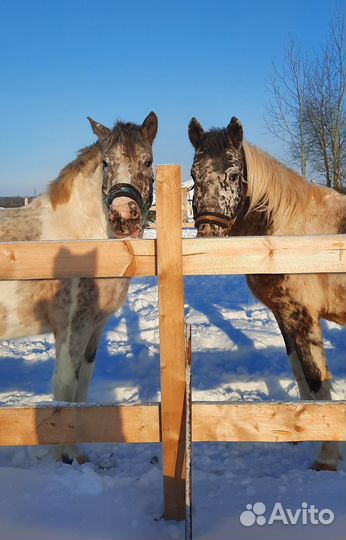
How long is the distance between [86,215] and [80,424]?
1.98 m

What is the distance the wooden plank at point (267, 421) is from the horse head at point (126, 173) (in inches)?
61.3

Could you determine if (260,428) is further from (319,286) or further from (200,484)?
(319,286)

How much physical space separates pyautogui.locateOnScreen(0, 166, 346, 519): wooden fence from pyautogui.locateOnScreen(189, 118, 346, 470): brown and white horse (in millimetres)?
1135

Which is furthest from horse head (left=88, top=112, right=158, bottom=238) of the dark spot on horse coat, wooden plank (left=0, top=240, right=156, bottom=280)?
wooden plank (left=0, top=240, right=156, bottom=280)

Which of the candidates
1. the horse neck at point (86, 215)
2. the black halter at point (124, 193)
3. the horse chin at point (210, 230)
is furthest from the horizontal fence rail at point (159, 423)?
the horse neck at point (86, 215)

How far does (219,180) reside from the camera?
11.5 feet

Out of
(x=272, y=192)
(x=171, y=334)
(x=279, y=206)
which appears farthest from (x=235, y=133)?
(x=171, y=334)

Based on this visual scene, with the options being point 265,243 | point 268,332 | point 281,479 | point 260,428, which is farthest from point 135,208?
point 268,332

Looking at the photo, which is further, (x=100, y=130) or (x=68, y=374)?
(x=100, y=130)

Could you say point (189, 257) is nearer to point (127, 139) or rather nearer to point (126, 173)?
point (126, 173)

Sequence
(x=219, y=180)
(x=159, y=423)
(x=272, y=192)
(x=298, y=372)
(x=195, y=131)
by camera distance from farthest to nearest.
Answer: (x=195, y=131) → (x=298, y=372) → (x=272, y=192) → (x=219, y=180) → (x=159, y=423)

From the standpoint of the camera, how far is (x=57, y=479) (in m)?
2.62

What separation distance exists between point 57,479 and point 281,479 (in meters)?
1.42

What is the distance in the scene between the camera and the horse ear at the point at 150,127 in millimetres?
3997
